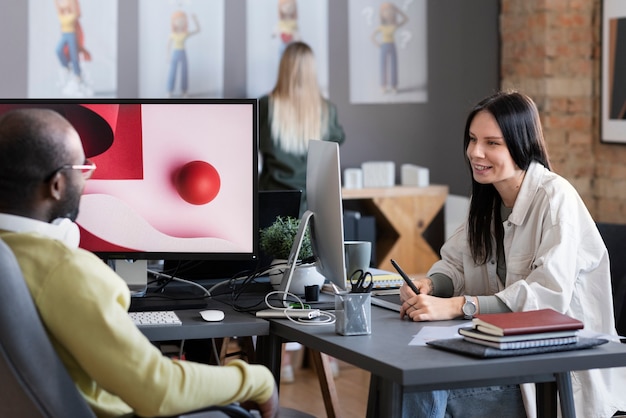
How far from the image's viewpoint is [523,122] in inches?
105

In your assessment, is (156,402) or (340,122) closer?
(156,402)

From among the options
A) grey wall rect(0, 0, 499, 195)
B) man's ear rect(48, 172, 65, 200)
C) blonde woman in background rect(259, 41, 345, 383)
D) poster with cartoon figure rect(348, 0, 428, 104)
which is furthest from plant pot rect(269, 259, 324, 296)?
poster with cartoon figure rect(348, 0, 428, 104)

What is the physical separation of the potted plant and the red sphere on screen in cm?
29

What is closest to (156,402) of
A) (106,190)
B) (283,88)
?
(106,190)

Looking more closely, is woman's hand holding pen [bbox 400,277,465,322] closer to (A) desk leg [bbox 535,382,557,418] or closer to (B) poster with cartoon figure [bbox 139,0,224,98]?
(A) desk leg [bbox 535,382,557,418]

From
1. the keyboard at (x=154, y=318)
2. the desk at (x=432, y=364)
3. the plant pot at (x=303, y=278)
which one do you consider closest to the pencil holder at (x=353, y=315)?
the desk at (x=432, y=364)

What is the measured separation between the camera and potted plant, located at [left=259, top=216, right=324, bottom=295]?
9.15 ft

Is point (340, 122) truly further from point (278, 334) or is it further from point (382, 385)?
point (382, 385)

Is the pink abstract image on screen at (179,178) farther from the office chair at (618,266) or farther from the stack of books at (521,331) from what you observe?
the office chair at (618,266)

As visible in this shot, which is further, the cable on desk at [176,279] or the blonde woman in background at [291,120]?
the blonde woman in background at [291,120]

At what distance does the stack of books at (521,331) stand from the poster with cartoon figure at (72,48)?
342 cm

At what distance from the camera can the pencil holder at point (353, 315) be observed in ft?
7.17

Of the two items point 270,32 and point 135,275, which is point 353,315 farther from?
point 270,32

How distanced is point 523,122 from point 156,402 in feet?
4.61
